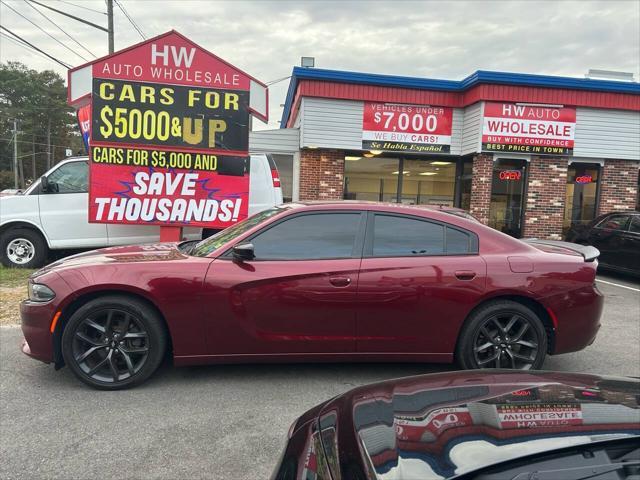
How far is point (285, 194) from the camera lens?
45.7 feet

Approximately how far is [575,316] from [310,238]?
2.36m

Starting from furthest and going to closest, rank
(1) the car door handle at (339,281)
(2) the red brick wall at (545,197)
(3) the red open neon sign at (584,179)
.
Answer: (3) the red open neon sign at (584,179) < (2) the red brick wall at (545,197) < (1) the car door handle at (339,281)

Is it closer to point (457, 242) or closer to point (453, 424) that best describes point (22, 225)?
point (457, 242)

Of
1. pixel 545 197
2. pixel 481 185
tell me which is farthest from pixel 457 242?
pixel 545 197

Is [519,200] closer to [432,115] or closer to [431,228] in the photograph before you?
[432,115]

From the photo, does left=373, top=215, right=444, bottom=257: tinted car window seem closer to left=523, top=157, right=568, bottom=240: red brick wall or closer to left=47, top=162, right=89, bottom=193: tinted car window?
left=47, top=162, right=89, bottom=193: tinted car window

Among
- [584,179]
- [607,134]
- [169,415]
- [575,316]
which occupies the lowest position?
[169,415]

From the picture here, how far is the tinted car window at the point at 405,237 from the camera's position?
394 centimetres

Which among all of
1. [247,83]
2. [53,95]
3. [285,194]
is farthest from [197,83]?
Answer: [53,95]

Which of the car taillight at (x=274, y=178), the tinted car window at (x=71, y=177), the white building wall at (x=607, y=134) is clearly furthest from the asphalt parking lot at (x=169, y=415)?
the white building wall at (x=607, y=134)

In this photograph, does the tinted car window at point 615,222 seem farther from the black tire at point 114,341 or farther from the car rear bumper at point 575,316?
the black tire at point 114,341

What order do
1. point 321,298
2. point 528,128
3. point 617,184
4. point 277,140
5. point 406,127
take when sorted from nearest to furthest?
point 321,298 → point 528,128 → point 406,127 → point 277,140 → point 617,184

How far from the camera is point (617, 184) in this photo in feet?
44.3

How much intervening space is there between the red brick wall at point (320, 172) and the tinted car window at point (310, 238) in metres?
9.12
